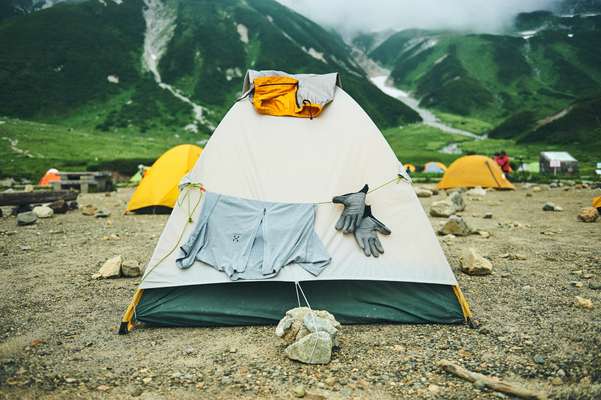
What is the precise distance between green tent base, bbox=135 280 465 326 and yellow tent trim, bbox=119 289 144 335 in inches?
2.6

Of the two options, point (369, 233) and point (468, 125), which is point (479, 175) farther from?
point (468, 125)

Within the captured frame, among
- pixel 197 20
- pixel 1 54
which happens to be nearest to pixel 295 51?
pixel 197 20

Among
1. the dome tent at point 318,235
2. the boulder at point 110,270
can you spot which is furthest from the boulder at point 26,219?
the dome tent at point 318,235

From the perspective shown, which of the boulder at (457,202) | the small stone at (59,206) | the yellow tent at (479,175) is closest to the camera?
the small stone at (59,206)

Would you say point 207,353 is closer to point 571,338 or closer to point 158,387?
point 158,387

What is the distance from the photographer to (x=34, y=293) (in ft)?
22.8

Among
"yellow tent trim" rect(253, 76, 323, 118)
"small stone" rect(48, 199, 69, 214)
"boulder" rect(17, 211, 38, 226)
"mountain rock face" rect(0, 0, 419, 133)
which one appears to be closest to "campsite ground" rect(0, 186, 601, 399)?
"yellow tent trim" rect(253, 76, 323, 118)

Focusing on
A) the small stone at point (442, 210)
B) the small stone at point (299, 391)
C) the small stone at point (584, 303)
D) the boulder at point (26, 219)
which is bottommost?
the small stone at point (442, 210)

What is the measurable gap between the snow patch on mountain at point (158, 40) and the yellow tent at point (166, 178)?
8333cm

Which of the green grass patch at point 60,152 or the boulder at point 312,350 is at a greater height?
the boulder at point 312,350

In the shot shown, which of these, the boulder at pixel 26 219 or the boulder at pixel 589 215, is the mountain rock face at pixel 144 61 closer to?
the boulder at pixel 26 219

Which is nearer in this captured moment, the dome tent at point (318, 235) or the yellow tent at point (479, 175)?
the dome tent at point (318, 235)

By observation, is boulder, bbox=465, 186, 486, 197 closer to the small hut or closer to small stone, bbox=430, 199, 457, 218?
small stone, bbox=430, 199, 457, 218

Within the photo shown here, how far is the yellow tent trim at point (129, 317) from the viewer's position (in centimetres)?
543
